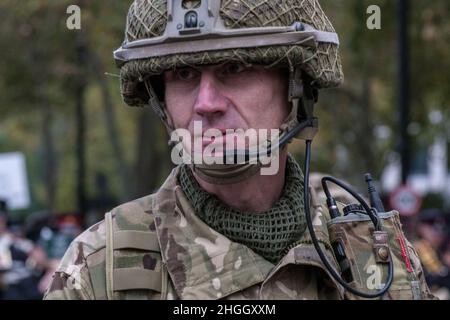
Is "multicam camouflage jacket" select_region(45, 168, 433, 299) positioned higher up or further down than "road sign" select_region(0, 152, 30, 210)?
higher up

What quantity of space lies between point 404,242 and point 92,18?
12.2 metres

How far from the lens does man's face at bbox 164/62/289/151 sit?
320 centimetres

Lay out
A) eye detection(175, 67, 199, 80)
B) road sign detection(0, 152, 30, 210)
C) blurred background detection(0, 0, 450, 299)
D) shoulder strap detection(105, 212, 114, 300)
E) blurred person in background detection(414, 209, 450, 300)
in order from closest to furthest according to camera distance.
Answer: shoulder strap detection(105, 212, 114, 300) < eye detection(175, 67, 199, 80) < blurred person in background detection(414, 209, 450, 300) < blurred background detection(0, 0, 450, 299) < road sign detection(0, 152, 30, 210)

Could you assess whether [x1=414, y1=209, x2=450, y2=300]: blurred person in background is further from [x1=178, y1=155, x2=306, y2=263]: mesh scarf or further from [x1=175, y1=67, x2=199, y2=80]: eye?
[x1=175, y1=67, x2=199, y2=80]: eye

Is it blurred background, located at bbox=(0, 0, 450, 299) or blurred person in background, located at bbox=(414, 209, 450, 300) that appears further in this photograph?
blurred background, located at bbox=(0, 0, 450, 299)

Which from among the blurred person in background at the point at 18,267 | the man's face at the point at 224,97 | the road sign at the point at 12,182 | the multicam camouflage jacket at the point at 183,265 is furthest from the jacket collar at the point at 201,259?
the road sign at the point at 12,182

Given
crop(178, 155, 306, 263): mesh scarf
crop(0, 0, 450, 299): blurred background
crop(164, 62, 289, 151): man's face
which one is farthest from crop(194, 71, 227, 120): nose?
crop(0, 0, 450, 299): blurred background

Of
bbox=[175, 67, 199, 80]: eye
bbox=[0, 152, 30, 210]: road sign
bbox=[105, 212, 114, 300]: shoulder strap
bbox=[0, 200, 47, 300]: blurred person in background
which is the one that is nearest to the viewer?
bbox=[105, 212, 114, 300]: shoulder strap

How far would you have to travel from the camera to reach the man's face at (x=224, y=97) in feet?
10.5

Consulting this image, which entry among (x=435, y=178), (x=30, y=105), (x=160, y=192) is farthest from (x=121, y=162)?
(x=435, y=178)

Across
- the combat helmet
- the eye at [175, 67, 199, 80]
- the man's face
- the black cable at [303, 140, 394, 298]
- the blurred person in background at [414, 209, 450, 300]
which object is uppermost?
the combat helmet

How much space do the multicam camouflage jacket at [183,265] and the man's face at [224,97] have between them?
315 mm

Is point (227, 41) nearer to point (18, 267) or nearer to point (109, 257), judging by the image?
point (109, 257)

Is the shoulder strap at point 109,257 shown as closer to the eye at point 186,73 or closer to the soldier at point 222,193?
the soldier at point 222,193
